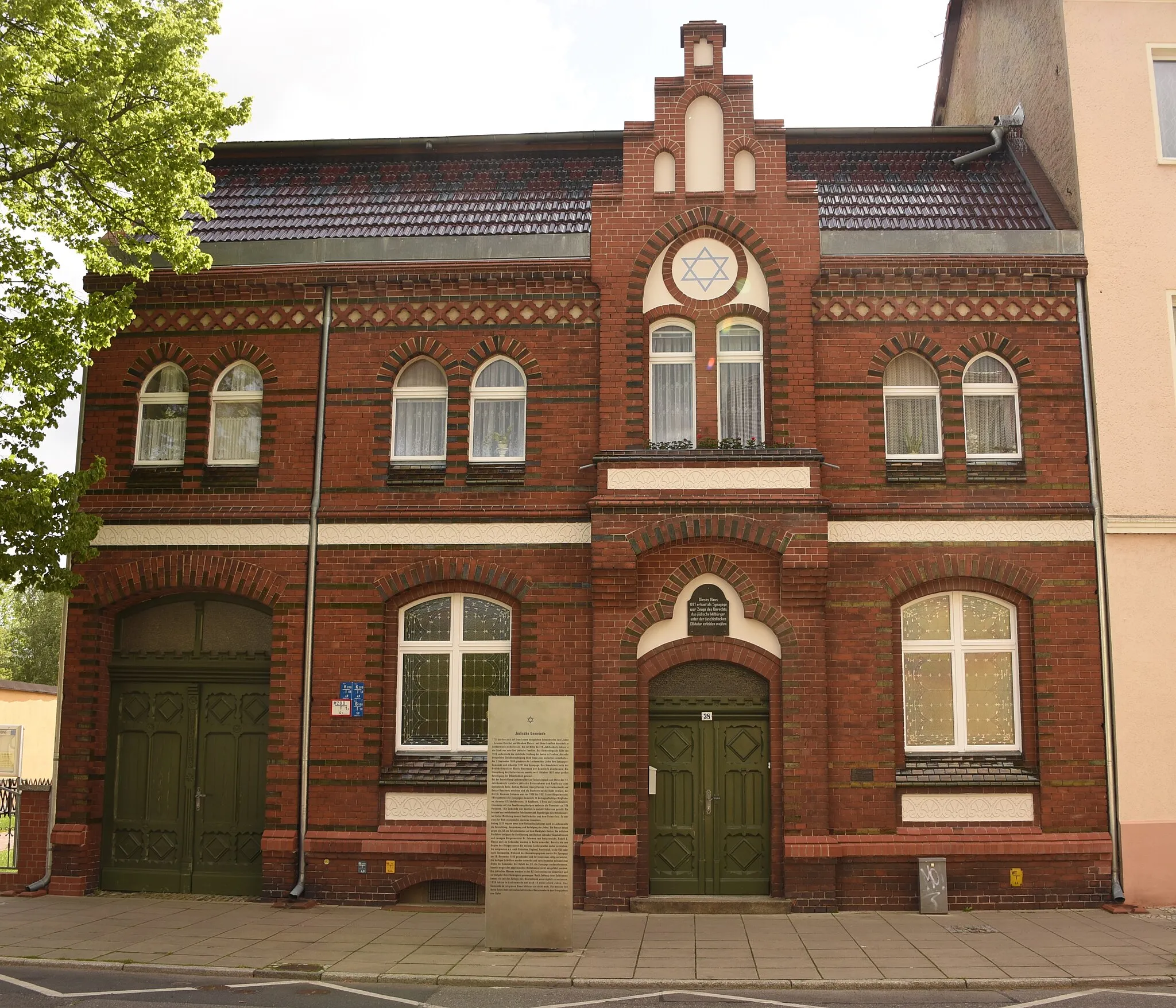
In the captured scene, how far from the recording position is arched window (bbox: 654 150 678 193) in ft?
46.9

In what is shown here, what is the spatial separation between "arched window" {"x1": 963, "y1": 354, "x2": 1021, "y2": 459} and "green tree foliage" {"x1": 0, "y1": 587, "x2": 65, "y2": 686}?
4752 cm

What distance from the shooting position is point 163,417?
1480 cm

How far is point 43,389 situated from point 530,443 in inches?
220

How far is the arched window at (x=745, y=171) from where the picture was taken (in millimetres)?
14227

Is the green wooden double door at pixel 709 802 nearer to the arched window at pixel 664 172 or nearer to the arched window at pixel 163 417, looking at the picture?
the arched window at pixel 664 172

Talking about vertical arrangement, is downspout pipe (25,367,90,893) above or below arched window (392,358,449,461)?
below

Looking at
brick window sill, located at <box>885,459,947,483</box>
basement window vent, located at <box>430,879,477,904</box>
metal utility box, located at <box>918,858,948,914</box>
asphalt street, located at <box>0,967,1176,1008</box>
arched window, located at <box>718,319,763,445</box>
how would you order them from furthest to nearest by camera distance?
arched window, located at <box>718,319,763,445</box>
brick window sill, located at <box>885,459,947,483</box>
basement window vent, located at <box>430,879,477,904</box>
metal utility box, located at <box>918,858,948,914</box>
asphalt street, located at <box>0,967,1176,1008</box>

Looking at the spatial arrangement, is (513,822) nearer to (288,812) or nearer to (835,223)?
(288,812)

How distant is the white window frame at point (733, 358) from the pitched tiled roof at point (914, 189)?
1.75 meters

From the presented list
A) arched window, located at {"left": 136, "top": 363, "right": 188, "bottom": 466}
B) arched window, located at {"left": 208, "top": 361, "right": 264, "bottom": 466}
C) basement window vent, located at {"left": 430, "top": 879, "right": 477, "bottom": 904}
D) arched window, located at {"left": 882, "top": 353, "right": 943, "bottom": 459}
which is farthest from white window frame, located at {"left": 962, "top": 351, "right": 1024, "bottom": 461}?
arched window, located at {"left": 136, "top": 363, "right": 188, "bottom": 466}

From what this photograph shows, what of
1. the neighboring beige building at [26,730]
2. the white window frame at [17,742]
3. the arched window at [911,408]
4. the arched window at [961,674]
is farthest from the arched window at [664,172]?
the white window frame at [17,742]

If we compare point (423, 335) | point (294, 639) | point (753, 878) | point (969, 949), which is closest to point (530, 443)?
point (423, 335)

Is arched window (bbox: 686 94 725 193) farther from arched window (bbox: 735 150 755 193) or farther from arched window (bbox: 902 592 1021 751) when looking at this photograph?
arched window (bbox: 902 592 1021 751)

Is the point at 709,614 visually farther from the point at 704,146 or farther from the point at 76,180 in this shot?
the point at 76,180
